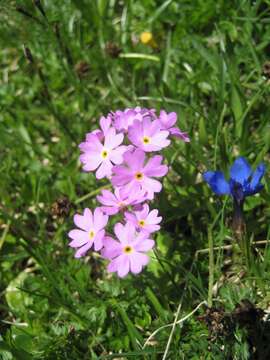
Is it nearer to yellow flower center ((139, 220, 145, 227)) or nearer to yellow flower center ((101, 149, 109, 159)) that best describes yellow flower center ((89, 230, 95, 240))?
yellow flower center ((139, 220, 145, 227))

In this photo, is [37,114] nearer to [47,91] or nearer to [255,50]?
[47,91]

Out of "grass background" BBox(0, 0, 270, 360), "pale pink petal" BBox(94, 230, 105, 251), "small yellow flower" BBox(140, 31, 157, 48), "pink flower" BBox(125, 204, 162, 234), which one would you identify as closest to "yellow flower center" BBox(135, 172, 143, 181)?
"pink flower" BBox(125, 204, 162, 234)

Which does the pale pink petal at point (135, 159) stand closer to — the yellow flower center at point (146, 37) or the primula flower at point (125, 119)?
the primula flower at point (125, 119)

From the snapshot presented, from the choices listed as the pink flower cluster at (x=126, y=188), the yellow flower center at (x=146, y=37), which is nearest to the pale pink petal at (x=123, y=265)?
the pink flower cluster at (x=126, y=188)

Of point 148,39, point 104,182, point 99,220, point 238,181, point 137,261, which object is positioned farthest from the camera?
point 148,39

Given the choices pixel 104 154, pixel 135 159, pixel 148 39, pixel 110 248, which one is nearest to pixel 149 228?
pixel 110 248

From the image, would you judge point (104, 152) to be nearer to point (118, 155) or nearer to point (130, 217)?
point (118, 155)
